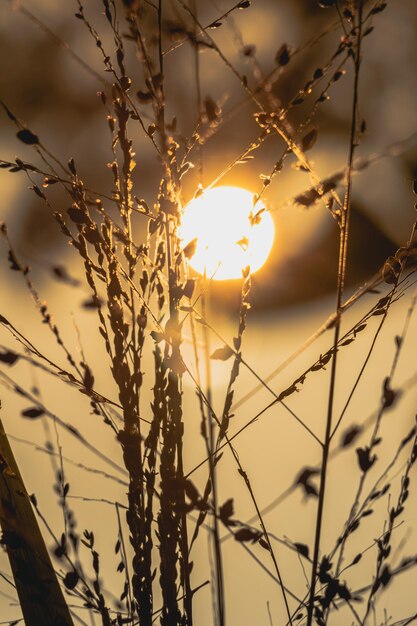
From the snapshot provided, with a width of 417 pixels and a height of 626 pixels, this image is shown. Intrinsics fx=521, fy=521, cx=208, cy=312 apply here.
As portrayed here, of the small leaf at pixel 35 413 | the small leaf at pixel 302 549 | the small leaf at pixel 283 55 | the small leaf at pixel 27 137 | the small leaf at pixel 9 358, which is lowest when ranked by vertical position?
the small leaf at pixel 302 549

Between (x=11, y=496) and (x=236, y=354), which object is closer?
(x=236, y=354)

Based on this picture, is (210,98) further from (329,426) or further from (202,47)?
(329,426)

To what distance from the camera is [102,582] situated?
1624 mm

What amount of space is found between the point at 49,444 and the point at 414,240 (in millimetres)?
1142

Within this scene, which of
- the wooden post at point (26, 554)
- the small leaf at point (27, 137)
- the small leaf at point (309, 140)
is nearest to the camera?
the small leaf at point (27, 137)

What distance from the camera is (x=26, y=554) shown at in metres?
1.46

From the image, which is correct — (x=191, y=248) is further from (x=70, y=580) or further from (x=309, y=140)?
(x=70, y=580)

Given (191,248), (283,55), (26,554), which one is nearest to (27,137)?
(191,248)

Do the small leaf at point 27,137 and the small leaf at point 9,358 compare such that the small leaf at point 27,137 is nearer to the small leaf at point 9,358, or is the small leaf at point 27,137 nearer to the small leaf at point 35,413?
the small leaf at point 9,358

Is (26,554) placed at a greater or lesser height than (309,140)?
lesser

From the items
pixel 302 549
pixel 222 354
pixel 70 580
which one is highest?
pixel 222 354

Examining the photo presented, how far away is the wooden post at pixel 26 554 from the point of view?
1407mm

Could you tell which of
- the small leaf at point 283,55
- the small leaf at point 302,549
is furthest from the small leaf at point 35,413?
the small leaf at point 283,55

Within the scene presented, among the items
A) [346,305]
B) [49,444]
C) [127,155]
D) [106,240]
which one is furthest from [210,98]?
[49,444]
